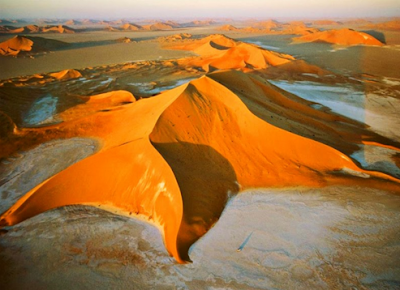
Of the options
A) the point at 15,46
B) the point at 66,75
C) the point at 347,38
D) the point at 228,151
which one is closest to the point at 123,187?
the point at 228,151

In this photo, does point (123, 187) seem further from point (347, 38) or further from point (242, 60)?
point (347, 38)

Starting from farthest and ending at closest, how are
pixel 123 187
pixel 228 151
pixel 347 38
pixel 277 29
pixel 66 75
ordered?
1. pixel 277 29
2. pixel 347 38
3. pixel 66 75
4. pixel 228 151
5. pixel 123 187

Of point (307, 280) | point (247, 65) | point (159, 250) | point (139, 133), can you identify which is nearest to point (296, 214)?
point (307, 280)

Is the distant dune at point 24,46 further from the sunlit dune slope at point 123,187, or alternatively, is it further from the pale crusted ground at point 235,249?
the pale crusted ground at point 235,249

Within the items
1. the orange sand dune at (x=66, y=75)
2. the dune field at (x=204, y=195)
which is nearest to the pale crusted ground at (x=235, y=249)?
the dune field at (x=204, y=195)

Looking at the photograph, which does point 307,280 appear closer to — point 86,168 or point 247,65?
point 86,168
